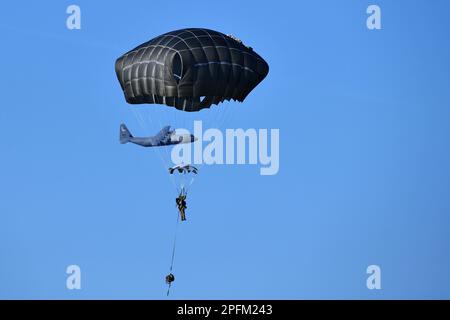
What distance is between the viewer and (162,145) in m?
78.0

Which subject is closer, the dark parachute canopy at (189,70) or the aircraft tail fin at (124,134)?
the dark parachute canopy at (189,70)

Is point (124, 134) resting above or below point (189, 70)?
below

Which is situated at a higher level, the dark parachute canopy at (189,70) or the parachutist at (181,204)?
the dark parachute canopy at (189,70)

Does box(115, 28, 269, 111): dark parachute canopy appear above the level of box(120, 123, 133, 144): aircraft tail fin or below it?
above

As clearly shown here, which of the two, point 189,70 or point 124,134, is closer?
point 189,70

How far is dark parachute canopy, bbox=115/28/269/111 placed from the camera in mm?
74250

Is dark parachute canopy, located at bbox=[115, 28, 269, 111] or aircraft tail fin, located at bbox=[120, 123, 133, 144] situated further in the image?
aircraft tail fin, located at bbox=[120, 123, 133, 144]

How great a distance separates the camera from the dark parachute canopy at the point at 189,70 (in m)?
74.2

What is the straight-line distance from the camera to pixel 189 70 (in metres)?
74.1

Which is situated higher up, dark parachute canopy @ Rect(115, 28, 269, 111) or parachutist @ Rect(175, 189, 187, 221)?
dark parachute canopy @ Rect(115, 28, 269, 111)
